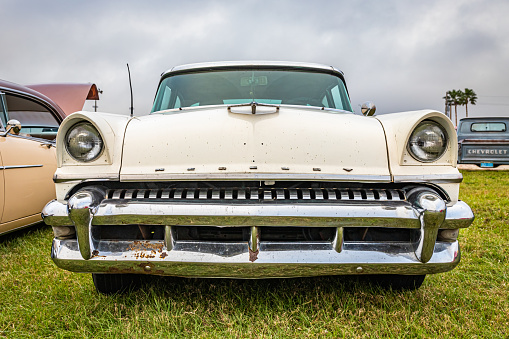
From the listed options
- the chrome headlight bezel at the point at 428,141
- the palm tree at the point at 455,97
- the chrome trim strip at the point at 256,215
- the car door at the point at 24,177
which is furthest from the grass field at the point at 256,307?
the palm tree at the point at 455,97

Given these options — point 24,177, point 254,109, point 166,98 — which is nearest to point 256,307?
point 254,109

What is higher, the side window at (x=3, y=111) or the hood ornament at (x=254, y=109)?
the hood ornament at (x=254, y=109)

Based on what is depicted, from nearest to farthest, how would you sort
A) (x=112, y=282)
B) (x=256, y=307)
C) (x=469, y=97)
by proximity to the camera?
(x=256, y=307) → (x=112, y=282) → (x=469, y=97)

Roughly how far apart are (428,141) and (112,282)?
1.88 m

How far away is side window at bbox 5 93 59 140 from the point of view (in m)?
3.56

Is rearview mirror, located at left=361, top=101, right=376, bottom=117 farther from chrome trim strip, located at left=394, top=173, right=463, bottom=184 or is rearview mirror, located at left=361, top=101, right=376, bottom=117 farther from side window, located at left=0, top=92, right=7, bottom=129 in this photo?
side window, located at left=0, top=92, right=7, bottom=129

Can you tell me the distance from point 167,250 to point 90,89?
8900 millimetres

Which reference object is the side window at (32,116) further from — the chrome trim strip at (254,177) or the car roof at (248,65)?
the chrome trim strip at (254,177)

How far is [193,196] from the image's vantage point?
173 cm

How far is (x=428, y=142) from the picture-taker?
71.5 inches

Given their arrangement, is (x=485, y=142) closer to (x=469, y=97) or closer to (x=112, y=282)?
(x=112, y=282)

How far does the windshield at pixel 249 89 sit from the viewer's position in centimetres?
270

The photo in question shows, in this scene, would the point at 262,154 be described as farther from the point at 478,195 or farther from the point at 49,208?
the point at 478,195

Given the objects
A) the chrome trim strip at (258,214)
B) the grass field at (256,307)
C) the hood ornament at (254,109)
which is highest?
the hood ornament at (254,109)
